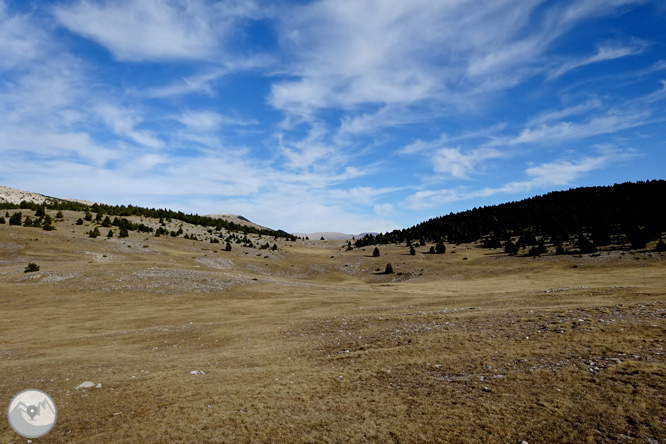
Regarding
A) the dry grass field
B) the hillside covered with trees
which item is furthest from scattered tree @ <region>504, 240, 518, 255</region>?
the dry grass field

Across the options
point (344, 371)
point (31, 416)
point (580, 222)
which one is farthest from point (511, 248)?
point (31, 416)

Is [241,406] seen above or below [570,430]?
below

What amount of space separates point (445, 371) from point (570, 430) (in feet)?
14.9

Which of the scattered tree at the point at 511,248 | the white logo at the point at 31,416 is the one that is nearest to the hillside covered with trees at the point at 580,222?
the scattered tree at the point at 511,248

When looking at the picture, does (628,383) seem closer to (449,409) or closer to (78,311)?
(449,409)

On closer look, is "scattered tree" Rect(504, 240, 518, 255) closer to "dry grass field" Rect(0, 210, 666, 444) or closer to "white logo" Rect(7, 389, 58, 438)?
"dry grass field" Rect(0, 210, 666, 444)

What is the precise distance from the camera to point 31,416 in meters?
9.38

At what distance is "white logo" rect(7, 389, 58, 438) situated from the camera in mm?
8992

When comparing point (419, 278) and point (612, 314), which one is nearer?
point (612, 314)

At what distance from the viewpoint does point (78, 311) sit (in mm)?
29906

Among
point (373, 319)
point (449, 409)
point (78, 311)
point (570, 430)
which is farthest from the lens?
point (78, 311)

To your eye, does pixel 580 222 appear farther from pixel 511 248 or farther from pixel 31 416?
pixel 31 416

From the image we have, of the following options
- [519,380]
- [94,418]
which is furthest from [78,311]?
[519,380]

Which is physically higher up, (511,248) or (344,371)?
(511,248)
